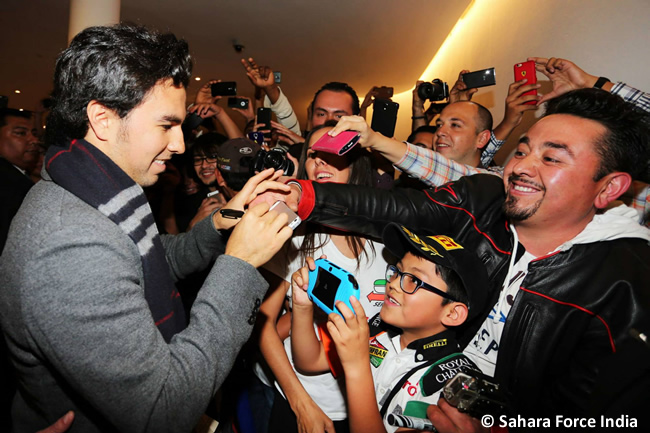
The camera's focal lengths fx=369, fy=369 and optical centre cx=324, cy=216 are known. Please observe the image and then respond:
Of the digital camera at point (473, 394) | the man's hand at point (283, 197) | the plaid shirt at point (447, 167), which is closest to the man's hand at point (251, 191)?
the man's hand at point (283, 197)

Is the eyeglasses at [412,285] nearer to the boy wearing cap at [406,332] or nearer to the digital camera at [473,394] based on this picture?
the boy wearing cap at [406,332]

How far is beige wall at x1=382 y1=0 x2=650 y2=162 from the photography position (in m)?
Result: 2.40

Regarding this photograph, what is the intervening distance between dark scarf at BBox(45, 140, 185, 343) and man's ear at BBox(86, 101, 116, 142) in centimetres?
5

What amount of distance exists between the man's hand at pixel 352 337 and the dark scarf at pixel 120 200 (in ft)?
1.69

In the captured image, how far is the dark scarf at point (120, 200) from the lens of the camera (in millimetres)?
956

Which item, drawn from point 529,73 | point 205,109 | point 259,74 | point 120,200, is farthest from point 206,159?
point 529,73

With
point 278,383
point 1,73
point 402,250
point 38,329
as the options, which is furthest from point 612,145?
point 1,73

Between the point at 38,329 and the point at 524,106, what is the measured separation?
3057 mm

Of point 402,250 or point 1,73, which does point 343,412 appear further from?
point 1,73

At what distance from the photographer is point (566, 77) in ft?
7.50

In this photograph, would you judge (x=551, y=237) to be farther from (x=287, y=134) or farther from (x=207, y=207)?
(x=287, y=134)

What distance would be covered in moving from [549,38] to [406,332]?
129 inches

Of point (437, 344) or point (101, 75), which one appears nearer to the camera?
point (101, 75)

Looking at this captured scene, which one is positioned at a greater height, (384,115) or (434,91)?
(434,91)
